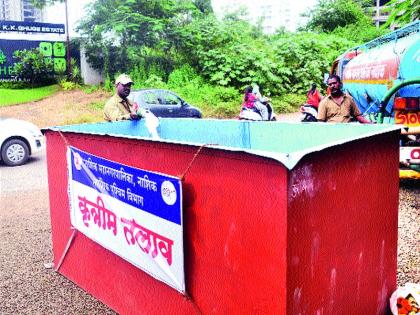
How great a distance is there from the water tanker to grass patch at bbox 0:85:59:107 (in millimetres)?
15993

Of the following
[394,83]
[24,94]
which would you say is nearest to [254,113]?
[394,83]

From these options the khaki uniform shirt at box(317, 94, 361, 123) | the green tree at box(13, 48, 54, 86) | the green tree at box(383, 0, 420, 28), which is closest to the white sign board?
the khaki uniform shirt at box(317, 94, 361, 123)

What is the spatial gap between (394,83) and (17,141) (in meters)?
8.09

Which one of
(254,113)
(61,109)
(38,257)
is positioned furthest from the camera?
(61,109)

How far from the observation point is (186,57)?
24375 millimetres

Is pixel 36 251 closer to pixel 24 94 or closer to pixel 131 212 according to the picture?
pixel 131 212

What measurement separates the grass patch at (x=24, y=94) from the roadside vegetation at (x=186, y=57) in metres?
0.70

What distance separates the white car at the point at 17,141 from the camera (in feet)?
34.4

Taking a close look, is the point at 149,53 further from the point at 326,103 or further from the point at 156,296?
the point at 156,296

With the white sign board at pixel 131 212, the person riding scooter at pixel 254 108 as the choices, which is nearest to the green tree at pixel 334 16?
the person riding scooter at pixel 254 108

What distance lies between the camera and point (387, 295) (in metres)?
3.39

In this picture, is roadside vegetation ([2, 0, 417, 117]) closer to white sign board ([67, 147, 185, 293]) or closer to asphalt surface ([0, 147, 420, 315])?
asphalt surface ([0, 147, 420, 315])

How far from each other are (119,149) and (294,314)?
1.75 meters

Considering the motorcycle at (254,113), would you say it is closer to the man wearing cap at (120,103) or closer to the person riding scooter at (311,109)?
the person riding scooter at (311,109)
